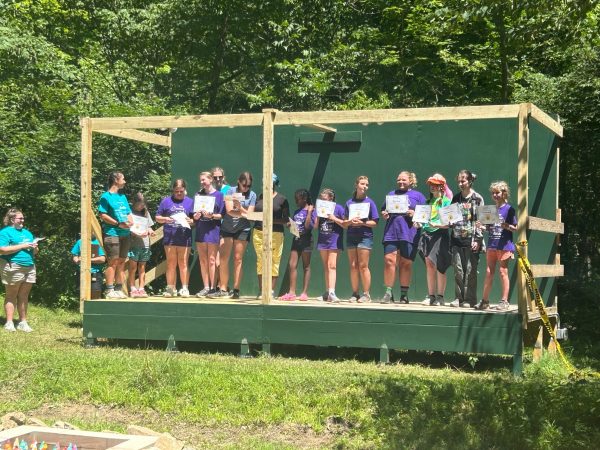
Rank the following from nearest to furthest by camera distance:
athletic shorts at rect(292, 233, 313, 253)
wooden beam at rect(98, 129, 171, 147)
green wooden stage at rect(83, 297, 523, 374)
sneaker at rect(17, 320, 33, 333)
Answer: green wooden stage at rect(83, 297, 523, 374) < athletic shorts at rect(292, 233, 313, 253) < sneaker at rect(17, 320, 33, 333) < wooden beam at rect(98, 129, 171, 147)

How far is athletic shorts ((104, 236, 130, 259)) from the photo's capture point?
39.8 ft

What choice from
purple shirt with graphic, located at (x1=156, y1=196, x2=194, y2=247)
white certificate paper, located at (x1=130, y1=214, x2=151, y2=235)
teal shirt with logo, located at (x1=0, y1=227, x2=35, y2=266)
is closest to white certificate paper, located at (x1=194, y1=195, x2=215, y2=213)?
purple shirt with graphic, located at (x1=156, y1=196, x2=194, y2=247)

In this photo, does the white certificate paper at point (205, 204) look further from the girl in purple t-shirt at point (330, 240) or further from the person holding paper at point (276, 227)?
the girl in purple t-shirt at point (330, 240)

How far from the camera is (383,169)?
12.6m

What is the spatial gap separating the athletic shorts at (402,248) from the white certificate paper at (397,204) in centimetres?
40

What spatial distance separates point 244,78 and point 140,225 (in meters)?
8.33

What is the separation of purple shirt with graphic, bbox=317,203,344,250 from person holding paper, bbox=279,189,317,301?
Answer: 0.32 metres

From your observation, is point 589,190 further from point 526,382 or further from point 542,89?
point 526,382

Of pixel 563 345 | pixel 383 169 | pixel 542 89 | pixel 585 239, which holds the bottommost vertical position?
pixel 563 345

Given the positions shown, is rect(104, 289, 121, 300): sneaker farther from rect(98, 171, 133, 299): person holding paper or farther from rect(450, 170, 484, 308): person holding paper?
rect(450, 170, 484, 308): person holding paper

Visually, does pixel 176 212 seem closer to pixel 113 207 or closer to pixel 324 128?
pixel 113 207

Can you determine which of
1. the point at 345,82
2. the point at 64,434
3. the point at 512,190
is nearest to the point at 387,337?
the point at 512,190

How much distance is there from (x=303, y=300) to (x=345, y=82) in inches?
300

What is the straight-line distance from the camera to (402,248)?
11.4 metres
